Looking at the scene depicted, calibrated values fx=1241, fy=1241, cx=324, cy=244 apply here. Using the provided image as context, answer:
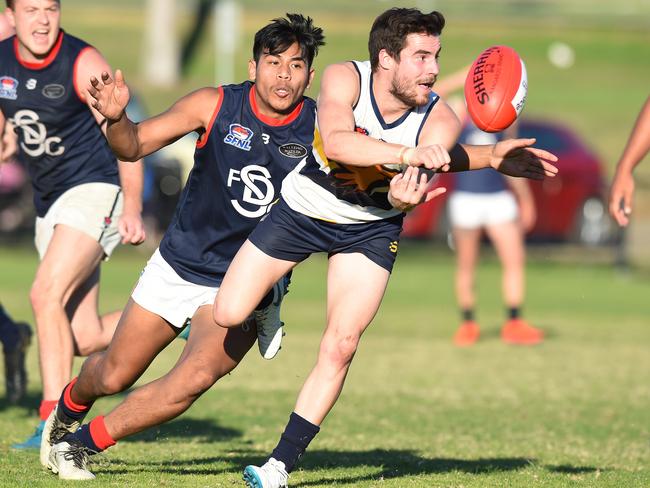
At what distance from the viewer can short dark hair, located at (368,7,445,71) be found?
5.59m

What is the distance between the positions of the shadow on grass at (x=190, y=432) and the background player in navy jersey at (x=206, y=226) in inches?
64.9

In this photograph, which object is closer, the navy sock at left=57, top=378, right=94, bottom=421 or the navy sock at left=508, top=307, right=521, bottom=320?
the navy sock at left=57, top=378, right=94, bottom=421

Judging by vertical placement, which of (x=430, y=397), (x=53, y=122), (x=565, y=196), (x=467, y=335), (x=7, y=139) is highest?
(x=53, y=122)

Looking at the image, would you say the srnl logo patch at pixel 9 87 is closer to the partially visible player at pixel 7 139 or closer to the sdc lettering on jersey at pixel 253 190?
the partially visible player at pixel 7 139

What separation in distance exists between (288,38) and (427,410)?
433 cm

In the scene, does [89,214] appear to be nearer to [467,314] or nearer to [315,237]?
[315,237]

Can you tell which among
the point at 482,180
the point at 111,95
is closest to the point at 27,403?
the point at 111,95

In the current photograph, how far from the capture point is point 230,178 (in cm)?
601

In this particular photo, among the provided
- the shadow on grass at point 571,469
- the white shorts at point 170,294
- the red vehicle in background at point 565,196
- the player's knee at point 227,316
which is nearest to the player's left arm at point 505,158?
the player's knee at point 227,316

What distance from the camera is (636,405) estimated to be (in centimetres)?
983

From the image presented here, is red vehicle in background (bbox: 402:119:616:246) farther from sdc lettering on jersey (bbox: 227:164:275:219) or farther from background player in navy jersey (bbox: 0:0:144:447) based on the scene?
sdc lettering on jersey (bbox: 227:164:275:219)

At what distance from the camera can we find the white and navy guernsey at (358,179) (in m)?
5.74

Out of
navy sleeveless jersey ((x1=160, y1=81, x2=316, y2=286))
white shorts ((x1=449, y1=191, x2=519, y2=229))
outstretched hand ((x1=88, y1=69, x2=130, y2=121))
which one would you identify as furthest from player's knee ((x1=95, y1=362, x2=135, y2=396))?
white shorts ((x1=449, y1=191, x2=519, y2=229))

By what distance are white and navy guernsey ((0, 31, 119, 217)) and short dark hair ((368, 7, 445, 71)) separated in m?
2.27
